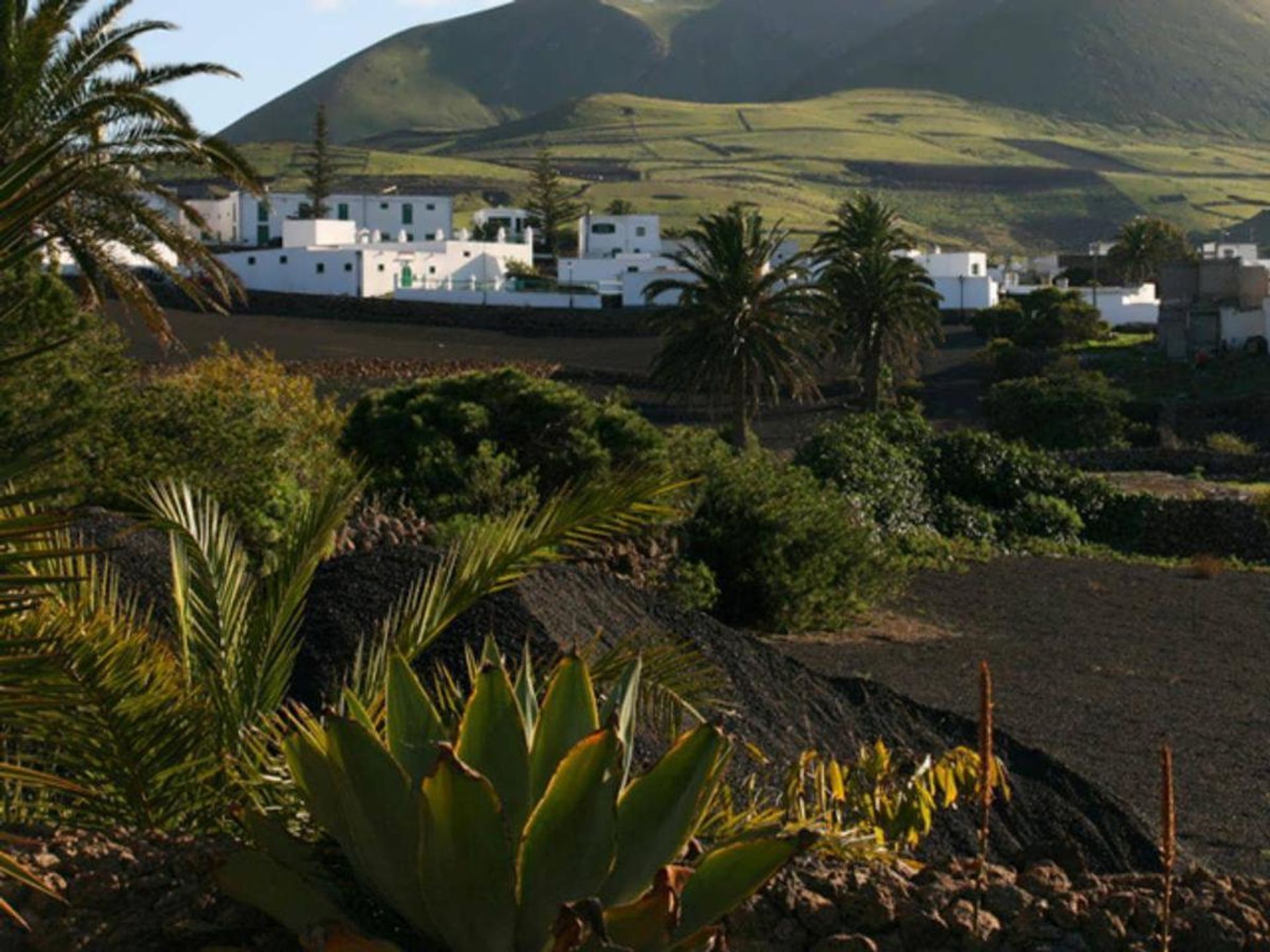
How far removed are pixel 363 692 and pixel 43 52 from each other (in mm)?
11161

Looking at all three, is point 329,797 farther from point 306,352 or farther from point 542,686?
point 306,352

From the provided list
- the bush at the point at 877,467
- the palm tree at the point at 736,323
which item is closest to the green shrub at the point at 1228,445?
the palm tree at the point at 736,323

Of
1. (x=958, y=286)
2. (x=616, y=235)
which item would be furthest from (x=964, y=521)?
(x=616, y=235)

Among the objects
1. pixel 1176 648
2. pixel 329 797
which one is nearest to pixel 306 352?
pixel 1176 648

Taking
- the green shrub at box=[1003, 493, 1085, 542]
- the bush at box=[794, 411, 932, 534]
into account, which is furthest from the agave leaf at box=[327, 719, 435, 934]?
the green shrub at box=[1003, 493, 1085, 542]

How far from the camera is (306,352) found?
60.3m

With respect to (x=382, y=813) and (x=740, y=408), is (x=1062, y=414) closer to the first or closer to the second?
(x=740, y=408)

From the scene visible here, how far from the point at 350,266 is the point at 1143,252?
4540cm

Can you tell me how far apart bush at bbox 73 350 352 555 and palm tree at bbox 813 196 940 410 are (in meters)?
34.3

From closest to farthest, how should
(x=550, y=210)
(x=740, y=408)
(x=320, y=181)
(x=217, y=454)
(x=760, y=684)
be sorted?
(x=760, y=684)
(x=217, y=454)
(x=740, y=408)
(x=320, y=181)
(x=550, y=210)

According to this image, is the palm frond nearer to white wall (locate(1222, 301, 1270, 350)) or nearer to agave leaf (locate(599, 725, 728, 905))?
agave leaf (locate(599, 725, 728, 905))

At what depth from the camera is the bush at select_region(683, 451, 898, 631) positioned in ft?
66.3

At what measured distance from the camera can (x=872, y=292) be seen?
54.9m

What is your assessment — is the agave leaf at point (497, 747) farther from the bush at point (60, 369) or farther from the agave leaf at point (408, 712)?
the bush at point (60, 369)
